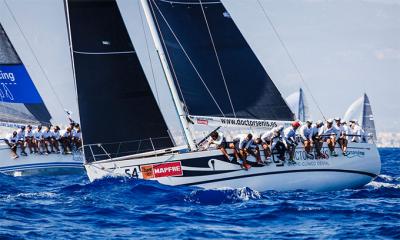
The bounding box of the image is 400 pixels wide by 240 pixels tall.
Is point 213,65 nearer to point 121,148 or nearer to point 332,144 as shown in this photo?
point 121,148

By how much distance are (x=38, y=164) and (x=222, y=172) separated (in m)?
13.2

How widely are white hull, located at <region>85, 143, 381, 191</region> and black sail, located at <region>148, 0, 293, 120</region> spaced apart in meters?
1.67

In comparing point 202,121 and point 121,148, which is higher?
point 202,121

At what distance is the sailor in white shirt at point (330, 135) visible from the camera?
22878 millimetres

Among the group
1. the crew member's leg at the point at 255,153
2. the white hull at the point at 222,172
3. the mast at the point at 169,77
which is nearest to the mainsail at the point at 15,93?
the white hull at the point at 222,172

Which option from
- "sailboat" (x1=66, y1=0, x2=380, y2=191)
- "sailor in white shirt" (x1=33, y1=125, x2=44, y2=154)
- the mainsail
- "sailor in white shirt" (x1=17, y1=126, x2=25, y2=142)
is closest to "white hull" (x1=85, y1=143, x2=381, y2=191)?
"sailboat" (x1=66, y1=0, x2=380, y2=191)

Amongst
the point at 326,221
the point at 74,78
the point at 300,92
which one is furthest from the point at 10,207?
the point at 300,92

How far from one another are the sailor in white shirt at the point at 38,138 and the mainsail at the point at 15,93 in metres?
2.47

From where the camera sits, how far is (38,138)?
32562 millimetres

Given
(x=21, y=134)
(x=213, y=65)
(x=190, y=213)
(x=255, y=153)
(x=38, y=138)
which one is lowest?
(x=190, y=213)

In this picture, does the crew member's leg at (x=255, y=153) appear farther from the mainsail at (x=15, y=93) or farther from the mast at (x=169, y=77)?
the mainsail at (x=15, y=93)

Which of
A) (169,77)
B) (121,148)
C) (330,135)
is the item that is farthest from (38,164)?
(330,135)

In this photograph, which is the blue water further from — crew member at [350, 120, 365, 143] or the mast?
crew member at [350, 120, 365, 143]

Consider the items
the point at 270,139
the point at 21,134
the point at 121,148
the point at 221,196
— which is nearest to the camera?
the point at 221,196
